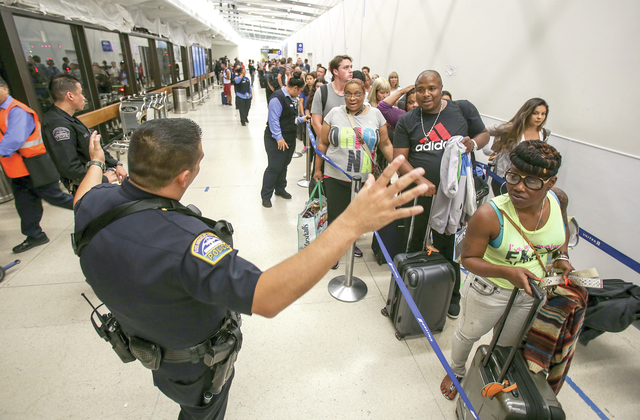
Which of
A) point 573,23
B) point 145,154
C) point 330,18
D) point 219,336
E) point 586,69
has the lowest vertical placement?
point 219,336

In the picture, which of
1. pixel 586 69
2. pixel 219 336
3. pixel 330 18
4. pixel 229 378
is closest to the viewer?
pixel 219 336

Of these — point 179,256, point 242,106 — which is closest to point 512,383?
point 179,256

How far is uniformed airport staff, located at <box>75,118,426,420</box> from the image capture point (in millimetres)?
802

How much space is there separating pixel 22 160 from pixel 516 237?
4.01m

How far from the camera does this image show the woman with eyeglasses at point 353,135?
2.71m

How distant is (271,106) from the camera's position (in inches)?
158

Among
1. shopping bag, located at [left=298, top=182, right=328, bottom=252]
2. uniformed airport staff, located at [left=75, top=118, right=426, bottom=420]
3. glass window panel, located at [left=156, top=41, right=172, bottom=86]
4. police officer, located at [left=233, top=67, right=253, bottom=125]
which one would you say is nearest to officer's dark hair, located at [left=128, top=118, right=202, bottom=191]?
uniformed airport staff, located at [left=75, top=118, right=426, bottom=420]

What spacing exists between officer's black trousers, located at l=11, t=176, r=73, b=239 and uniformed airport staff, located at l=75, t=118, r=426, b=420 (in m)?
2.74

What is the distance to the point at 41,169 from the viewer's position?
2.98m

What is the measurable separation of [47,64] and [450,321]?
7239 mm

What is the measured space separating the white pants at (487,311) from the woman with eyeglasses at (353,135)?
1.42 metres

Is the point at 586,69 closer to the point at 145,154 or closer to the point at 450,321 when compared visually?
the point at 450,321

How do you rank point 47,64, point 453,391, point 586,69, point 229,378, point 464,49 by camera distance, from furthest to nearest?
point 47,64
point 464,49
point 586,69
point 453,391
point 229,378

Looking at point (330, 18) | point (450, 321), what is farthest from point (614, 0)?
point (330, 18)
